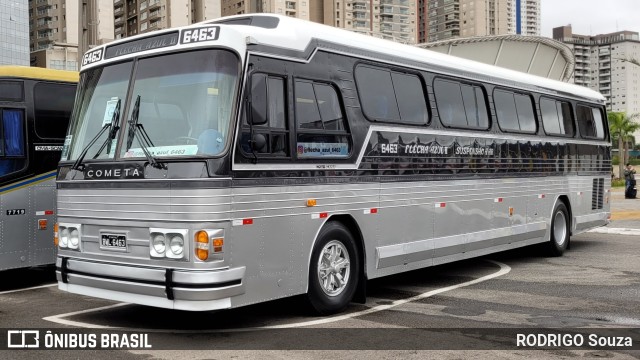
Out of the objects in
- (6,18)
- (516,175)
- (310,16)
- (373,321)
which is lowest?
(373,321)

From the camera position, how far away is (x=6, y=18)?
88750 millimetres

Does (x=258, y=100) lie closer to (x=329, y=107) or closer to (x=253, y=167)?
(x=253, y=167)

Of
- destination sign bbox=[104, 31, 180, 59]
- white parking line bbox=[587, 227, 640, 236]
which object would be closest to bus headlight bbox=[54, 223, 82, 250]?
destination sign bbox=[104, 31, 180, 59]

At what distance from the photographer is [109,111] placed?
25.1 ft

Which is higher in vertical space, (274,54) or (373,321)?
(274,54)

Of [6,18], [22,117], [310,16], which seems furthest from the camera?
[310,16]

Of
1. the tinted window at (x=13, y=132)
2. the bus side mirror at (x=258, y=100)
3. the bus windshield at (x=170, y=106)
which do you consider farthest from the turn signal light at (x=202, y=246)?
the tinted window at (x=13, y=132)

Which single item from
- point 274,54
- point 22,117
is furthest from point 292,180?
point 22,117

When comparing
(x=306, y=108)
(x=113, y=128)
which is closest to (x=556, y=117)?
(x=306, y=108)

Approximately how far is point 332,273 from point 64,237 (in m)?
3.01

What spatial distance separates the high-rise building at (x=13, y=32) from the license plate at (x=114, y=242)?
90041 mm

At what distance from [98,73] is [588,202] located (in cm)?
1093

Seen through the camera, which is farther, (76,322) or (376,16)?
(376,16)

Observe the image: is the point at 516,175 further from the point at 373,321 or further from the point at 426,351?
the point at 426,351
